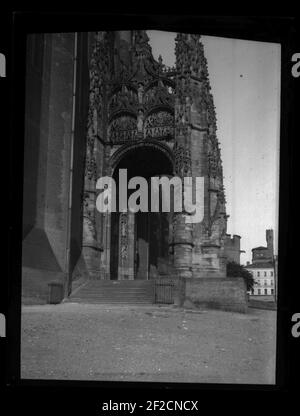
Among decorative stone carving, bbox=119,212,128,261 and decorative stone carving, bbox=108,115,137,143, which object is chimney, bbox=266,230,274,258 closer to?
decorative stone carving, bbox=108,115,137,143

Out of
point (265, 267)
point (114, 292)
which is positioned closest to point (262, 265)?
point (265, 267)

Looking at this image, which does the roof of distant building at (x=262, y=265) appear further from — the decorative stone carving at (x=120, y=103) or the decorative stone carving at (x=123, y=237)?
the decorative stone carving at (x=123, y=237)

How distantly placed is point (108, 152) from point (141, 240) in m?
7.65

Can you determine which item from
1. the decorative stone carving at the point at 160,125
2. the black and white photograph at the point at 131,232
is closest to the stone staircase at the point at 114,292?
the black and white photograph at the point at 131,232

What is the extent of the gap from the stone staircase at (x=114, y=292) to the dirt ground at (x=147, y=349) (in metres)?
2.71

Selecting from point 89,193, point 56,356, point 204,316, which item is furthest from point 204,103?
point 56,356

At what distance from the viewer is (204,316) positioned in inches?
477

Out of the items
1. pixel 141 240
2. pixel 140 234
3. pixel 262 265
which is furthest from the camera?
pixel 141 240

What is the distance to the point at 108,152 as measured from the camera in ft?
61.3

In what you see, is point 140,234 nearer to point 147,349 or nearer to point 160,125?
point 160,125

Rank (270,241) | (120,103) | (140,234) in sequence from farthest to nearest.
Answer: (140,234) → (120,103) → (270,241)

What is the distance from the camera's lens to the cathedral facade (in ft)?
46.8

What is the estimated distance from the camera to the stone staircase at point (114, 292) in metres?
13.7
